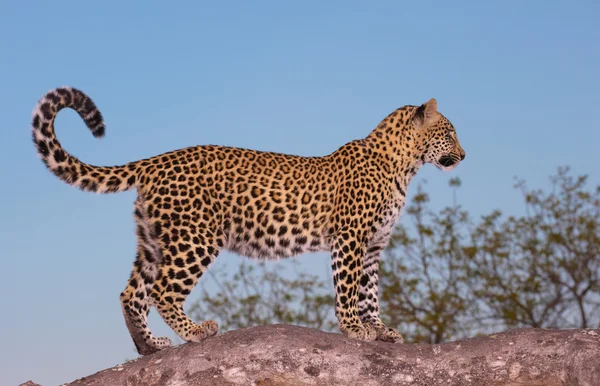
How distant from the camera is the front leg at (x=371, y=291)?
11.1 meters

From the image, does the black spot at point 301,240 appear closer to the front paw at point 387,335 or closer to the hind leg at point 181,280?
the hind leg at point 181,280

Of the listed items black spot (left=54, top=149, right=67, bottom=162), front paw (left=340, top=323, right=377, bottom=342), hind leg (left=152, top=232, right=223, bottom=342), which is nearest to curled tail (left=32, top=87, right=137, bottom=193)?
black spot (left=54, top=149, right=67, bottom=162)

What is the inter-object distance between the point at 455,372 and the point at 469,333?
10.5 metres

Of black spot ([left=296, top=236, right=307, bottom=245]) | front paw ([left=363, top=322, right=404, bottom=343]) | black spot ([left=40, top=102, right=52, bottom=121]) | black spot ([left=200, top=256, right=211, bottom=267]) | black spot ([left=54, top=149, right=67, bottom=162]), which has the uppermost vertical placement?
black spot ([left=40, top=102, right=52, bottom=121])

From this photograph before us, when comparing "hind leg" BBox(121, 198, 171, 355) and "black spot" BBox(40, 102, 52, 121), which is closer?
"black spot" BBox(40, 102, 52, 121)

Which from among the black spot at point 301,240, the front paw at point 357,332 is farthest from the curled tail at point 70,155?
the front paw at point 357,332

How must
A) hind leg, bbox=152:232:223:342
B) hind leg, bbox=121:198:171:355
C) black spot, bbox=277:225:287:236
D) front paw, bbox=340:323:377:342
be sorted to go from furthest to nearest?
black spot, bbox=277:225:287:236
hind leg, bbox=121:198:171:355
front paw, bbox=340:323:377:342
hind leg, bbox=152:232:223:342

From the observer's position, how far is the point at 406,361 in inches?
392

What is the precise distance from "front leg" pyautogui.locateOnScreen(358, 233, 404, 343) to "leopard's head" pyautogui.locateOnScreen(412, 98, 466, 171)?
48.8 inches

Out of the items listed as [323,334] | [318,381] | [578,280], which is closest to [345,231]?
[323,334]

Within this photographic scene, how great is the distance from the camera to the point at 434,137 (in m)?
11.4

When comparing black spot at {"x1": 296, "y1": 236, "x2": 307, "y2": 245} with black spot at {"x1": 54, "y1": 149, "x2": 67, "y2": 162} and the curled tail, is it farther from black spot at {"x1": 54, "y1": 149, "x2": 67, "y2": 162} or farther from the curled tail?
black spot at {"x1": 54, "y1": 149, "x2": 67, "y2": 162}

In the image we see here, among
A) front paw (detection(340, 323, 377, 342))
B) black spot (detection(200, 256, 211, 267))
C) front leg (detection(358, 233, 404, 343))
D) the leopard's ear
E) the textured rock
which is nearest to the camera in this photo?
the textured rock

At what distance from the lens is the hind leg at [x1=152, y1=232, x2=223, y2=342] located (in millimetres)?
9992
